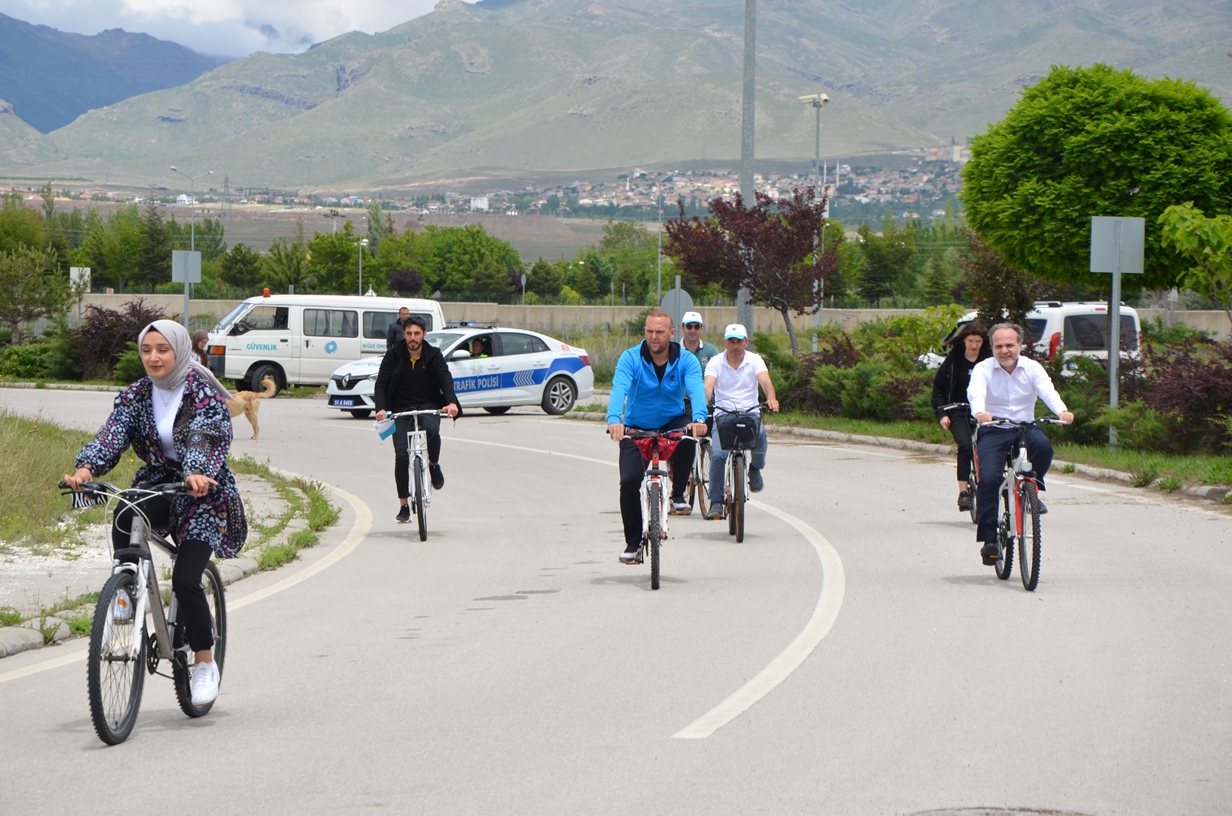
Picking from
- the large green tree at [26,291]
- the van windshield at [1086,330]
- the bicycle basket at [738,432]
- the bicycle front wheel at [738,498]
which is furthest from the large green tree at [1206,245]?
the large green tree at [26,291]

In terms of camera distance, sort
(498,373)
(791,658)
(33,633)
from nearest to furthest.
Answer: (791,658) → (33,633) → (498,373)

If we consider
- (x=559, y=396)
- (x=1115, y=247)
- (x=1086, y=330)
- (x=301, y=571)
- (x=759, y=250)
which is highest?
(x=759, y=250)

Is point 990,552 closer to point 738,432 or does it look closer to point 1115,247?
point 738,432

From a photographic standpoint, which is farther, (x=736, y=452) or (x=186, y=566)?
(x=736, y=452)


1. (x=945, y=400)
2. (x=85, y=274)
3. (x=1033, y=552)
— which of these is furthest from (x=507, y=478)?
(x=85, y=274)

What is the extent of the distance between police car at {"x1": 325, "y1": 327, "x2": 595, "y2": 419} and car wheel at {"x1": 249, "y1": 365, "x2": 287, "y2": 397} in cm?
392

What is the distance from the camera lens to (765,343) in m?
28.2

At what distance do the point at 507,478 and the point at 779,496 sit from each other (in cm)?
376

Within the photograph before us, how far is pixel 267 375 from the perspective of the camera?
33.8m

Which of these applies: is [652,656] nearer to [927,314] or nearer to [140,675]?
[140,675]

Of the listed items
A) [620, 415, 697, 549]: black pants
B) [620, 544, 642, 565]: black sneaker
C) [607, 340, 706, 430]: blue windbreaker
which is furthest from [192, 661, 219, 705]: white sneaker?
[607, 340, 706, 430]: blue windbreaker

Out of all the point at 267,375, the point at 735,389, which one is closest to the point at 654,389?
the point at 735,389

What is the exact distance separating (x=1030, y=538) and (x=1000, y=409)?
3.25ft

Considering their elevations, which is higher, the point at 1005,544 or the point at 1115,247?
the point at 1115,247
